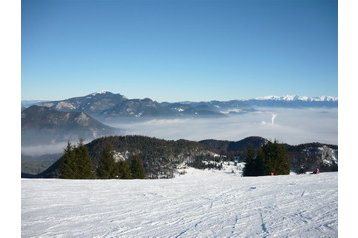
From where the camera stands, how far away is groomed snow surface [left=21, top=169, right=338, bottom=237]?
7133 mm

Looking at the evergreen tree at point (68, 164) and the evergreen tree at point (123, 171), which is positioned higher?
the evergreen tree at point (68, 164)

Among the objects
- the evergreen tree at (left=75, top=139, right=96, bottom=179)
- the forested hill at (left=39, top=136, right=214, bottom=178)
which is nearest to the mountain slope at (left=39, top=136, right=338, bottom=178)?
the forested hill at (left=39, top=136, right=214, bottom=178)

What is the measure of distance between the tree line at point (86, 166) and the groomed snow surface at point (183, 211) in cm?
1426

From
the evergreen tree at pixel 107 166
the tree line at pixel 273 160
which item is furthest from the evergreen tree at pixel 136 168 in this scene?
the tree line at pixel 273 160

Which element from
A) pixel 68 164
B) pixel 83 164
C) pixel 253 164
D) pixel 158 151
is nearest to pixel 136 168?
pixel 83 164

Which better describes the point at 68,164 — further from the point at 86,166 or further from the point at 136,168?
the point at 136,168

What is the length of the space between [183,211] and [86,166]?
21592 millimetres

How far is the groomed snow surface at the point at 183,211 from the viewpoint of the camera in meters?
7.13

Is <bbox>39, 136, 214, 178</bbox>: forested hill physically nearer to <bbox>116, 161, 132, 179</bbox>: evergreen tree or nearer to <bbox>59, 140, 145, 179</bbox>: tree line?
<bbox>116, 161, 132, 179</bbox>: evergreen tree

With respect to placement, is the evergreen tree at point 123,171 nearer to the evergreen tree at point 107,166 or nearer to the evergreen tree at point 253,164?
the evergreen tree at point 107,166

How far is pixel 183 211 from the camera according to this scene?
9.12m

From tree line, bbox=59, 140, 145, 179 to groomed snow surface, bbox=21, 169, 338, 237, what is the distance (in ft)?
46.8


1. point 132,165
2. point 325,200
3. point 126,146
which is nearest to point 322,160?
point 126,146
